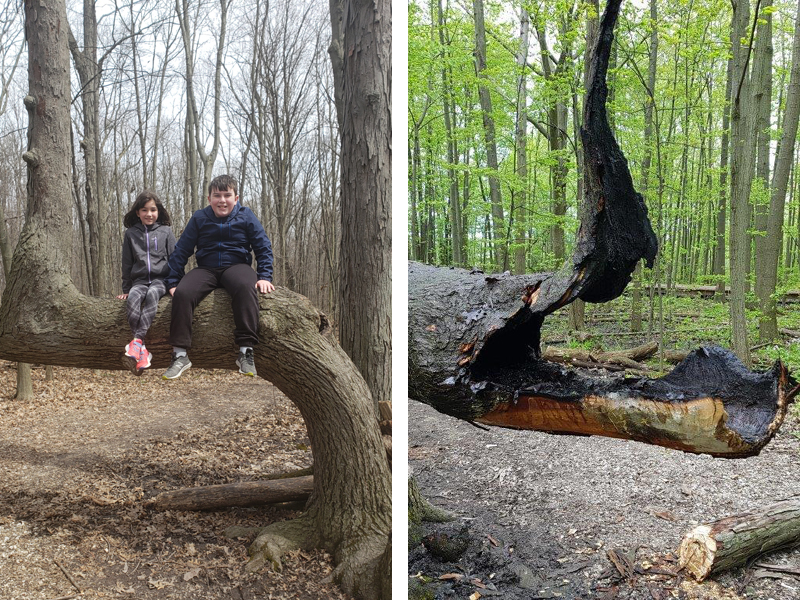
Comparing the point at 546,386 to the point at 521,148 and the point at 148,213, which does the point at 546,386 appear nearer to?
the point at 521,148

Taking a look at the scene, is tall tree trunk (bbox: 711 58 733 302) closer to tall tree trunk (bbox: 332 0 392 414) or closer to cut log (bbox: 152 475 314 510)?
tall tree trunk (bbox: 332 0 392 414)

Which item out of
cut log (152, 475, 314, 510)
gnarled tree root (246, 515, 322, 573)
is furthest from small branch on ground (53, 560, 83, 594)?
gnarled tree root (246, 515, 322, 573)

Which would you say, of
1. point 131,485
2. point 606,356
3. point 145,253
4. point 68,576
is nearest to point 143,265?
point 145,253

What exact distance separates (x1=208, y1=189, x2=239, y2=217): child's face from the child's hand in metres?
Result: 0.21

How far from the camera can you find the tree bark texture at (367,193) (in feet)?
5.11

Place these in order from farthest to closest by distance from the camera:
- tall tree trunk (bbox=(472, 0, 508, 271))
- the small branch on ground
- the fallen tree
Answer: tall tree trunk (bbox=(472, 0, 508, 271)) → the small branch on ground → the fallen tree

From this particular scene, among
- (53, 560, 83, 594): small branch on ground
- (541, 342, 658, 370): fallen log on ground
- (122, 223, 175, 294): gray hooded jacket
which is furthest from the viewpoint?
(541, 342, 658, 370): fallen log on ground

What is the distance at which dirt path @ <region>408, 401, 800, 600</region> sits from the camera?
5.09ft

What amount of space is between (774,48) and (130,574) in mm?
2388

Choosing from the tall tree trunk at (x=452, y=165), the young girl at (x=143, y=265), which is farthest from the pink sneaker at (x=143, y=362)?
the tall tree trunk at (x=452, y=165)

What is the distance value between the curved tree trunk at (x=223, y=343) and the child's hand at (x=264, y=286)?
0.03m

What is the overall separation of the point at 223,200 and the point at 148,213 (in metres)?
0.19

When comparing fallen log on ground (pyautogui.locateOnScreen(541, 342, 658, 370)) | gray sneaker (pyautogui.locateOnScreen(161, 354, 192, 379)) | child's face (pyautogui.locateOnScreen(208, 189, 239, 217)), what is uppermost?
child's face (pyautogui.locateOnScreen(208, 189, 239, 217))

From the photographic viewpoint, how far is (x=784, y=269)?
1720 millimetres
